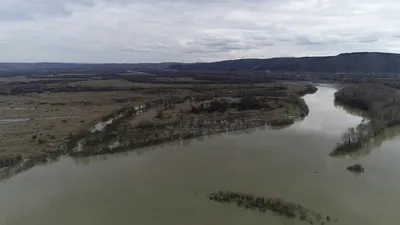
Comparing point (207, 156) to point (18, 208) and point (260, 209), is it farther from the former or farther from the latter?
point (18, 208)

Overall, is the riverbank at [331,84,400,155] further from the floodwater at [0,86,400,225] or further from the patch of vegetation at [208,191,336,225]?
the patch of vegetation at [208,191,336,225]

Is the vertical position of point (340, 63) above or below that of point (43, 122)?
above

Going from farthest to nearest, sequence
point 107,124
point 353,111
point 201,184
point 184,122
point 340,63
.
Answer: point 340,63 → point 353,111 → point 107,124 → point 184,122 → point 201,184

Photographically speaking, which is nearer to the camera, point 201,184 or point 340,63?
point 201,184

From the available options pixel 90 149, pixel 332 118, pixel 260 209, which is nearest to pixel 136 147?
pixel 90 149

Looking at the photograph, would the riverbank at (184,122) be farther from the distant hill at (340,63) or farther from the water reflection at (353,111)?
the distant hill at (340,63)

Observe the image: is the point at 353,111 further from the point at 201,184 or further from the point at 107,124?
the point at 201,184

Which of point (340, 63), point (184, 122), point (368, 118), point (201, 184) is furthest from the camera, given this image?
point (340, 63)

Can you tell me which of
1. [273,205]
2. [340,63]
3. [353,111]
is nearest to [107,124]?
[273,205]
